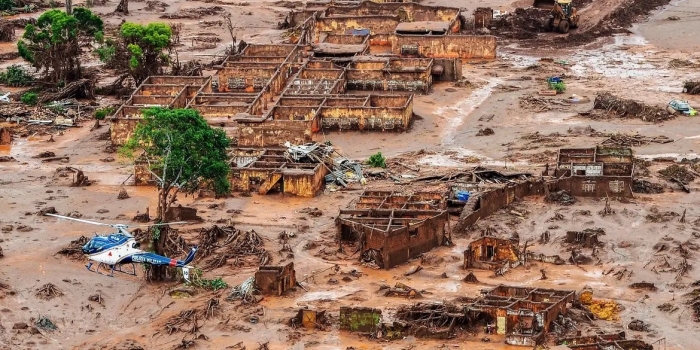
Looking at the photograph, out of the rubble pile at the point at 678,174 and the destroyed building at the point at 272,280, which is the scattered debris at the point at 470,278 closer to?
the destroyed building at the point at 272,280

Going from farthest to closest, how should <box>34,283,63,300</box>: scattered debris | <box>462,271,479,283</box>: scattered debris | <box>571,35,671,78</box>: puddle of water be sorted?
<box>571,35,671,78</box>: puddle of water < <box>462,271,479,283</box>: scattered debris < <box>34,283,63,300</box>: scattered debris

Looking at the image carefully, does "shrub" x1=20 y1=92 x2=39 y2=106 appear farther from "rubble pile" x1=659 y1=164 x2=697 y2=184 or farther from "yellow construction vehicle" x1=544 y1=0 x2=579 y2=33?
"yellow construction vehicle" x1=544 y1=0 x2=579 y2=33

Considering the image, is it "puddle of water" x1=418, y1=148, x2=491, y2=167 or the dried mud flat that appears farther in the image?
"puddle of water" x1=418, y1=148, x2=491, y2=167

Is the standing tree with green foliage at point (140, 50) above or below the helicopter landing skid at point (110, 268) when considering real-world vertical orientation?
above

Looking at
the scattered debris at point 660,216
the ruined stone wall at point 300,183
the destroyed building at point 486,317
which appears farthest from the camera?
the ruined stone wall at point 300,183

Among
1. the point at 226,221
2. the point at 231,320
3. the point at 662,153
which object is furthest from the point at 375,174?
the point at 231,320

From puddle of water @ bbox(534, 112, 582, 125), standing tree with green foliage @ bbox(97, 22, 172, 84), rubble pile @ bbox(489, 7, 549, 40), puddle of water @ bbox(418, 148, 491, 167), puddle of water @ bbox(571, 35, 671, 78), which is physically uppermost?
standing tree with green foliage @ bbox(97, 22, 172, 84)

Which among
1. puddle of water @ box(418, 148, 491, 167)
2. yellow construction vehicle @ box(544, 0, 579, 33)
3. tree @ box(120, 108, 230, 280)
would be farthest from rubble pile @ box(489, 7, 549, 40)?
tree @ box(120, 108, 230, 280)

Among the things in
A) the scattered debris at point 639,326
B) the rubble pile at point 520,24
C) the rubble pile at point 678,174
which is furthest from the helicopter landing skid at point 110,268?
the rubble pile at point 520,24
